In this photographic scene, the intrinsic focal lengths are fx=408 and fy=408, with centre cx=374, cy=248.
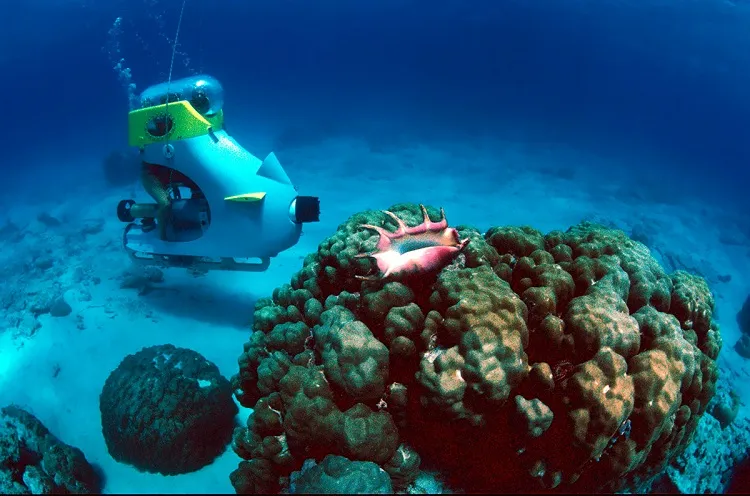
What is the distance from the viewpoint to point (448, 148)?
20438mm

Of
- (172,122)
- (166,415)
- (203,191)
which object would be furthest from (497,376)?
(172,122)

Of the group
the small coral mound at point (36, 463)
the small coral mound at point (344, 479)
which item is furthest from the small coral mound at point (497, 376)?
the small coral mound at point (36, 463)

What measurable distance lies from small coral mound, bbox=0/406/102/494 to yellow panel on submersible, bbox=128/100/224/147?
383cm

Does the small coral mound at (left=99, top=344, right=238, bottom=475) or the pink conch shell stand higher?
the pink conch shell

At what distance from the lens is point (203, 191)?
605 cm

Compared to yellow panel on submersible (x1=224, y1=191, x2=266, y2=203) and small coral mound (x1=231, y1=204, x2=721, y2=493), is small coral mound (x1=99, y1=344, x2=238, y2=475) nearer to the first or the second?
small coral mound (x1=231, y1=204, x2=721, y2=493)

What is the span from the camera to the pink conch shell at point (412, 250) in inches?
110

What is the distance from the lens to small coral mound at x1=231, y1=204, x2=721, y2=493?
2.24 m

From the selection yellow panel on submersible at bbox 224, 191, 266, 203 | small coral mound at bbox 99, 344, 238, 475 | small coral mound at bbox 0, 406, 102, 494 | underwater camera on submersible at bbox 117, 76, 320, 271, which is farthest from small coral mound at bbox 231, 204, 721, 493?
underwater camera on submersible at bbox 117, 76, 320, 271

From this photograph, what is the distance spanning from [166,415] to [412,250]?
355cm

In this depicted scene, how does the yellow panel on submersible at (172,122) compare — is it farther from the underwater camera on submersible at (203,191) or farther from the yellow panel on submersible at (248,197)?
the yellow panel on submersible at (248,197)

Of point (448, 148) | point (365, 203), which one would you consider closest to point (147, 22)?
point (448, 148)

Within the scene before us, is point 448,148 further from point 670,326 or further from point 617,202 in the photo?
point 670,326

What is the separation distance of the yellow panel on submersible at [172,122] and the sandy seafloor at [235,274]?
9.85 ft
